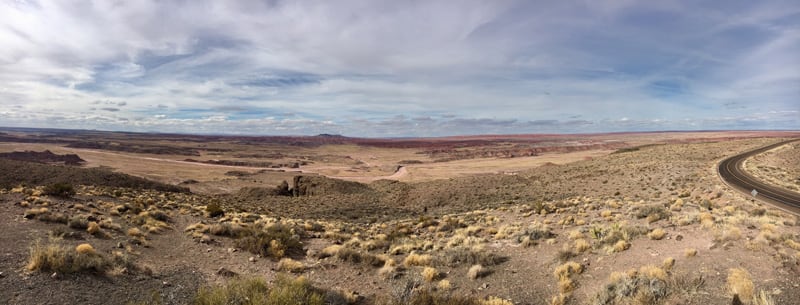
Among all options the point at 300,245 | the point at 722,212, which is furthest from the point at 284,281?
the point at 722,212

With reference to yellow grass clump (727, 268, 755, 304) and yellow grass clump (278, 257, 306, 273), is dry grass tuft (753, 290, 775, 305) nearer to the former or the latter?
yellow grass clump (727, 268, 755, 304)

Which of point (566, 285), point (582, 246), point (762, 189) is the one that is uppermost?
point (582, 246)

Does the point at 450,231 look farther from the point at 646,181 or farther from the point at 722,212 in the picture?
the point at 646,181

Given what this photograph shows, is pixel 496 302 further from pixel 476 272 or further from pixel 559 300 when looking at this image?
pixel 476 272

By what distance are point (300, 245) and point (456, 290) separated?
6167 mm

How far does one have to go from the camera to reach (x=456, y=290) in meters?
8.19

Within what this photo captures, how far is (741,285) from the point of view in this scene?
6090mm

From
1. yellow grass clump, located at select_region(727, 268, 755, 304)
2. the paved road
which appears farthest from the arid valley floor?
the paved road

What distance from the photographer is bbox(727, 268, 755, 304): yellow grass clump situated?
19.4 ft

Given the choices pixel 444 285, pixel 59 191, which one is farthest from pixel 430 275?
pixel 59 191

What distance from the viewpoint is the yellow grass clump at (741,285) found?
19.4 feet

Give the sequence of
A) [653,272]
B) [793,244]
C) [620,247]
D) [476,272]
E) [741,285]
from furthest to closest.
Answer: [620,247]
[476,272]
[793,244]
[653,272]
[741,285]

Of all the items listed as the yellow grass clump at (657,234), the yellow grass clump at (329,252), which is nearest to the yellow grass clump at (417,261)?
the yellow grass clump at (329,252)

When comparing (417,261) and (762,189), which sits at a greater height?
(762,189)
